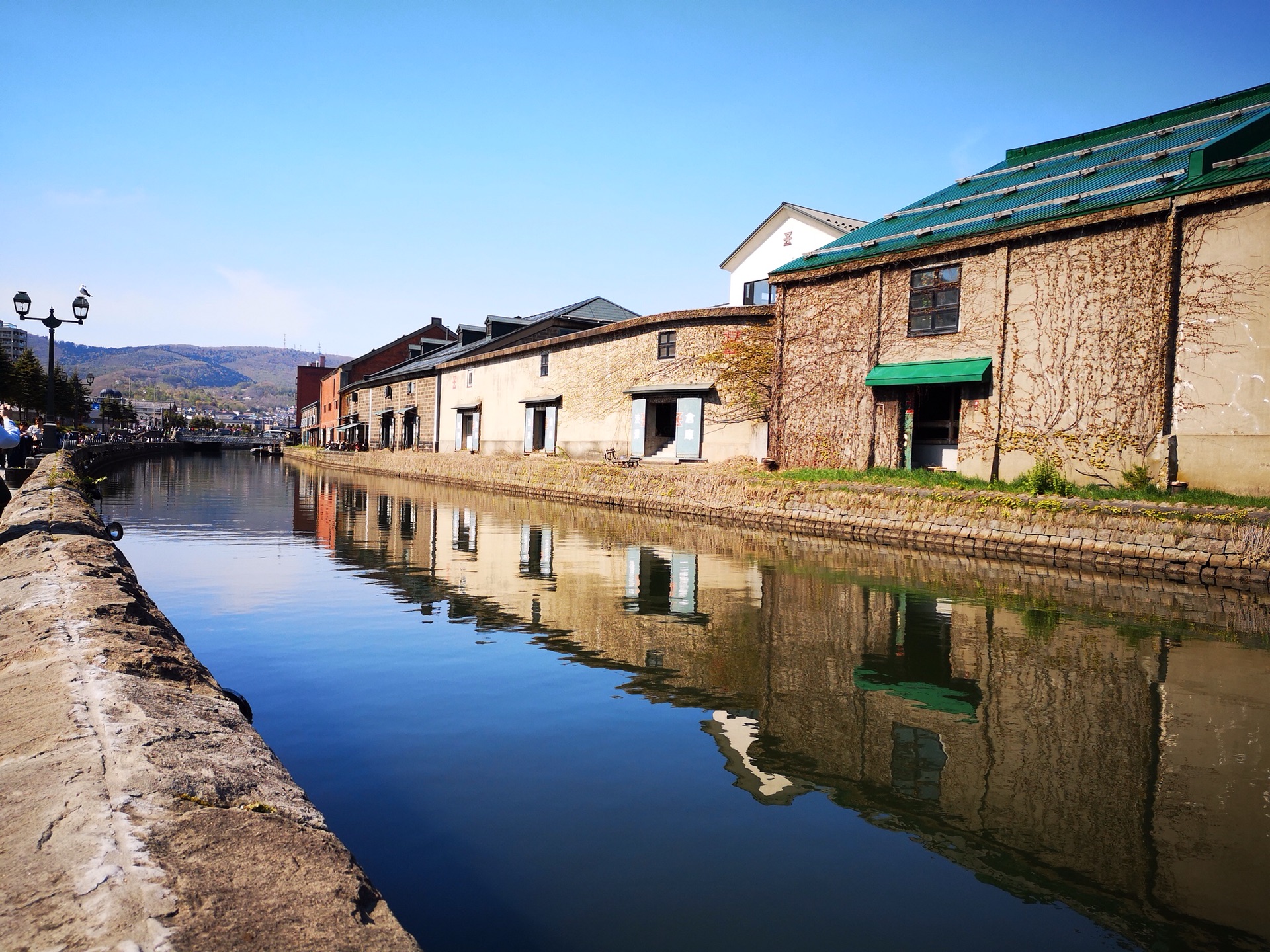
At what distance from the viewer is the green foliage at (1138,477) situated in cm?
1548

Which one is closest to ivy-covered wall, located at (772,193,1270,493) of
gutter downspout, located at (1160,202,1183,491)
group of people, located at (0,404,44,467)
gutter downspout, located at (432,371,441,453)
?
gutter downspout, located at (1160,202,1183,491)

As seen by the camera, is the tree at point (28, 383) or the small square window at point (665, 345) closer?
the small square window at point (665, 345)

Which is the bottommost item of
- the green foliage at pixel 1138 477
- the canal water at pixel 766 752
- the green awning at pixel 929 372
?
the canal water at pixel 766 752

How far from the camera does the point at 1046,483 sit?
632 inches

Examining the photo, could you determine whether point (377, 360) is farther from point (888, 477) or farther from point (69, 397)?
point (888, 477)

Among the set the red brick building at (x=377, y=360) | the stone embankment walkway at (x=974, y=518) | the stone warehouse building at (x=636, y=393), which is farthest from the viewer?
the red brick building at (x=377, y=360)

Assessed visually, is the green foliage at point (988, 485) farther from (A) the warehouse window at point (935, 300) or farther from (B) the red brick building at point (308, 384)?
(B) the red brick building at point (308, 384)

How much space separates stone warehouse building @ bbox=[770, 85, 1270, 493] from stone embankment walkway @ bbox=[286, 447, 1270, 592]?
2553 mm

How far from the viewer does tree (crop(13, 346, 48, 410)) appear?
5578 centimetres

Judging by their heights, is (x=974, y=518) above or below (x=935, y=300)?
below

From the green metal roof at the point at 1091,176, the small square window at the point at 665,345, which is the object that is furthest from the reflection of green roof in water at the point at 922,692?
the small square window at the point at 665,345

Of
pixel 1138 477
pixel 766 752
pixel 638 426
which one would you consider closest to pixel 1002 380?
pixel 1138 477

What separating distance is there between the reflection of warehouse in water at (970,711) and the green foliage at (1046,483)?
5.34 metres

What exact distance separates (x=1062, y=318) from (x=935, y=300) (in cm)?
316
